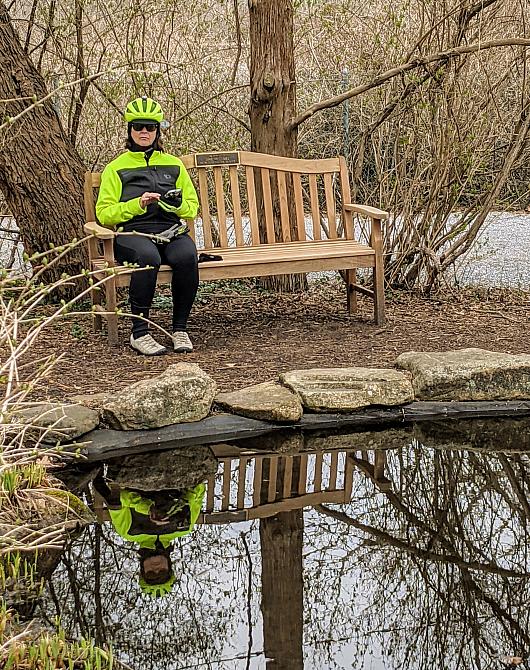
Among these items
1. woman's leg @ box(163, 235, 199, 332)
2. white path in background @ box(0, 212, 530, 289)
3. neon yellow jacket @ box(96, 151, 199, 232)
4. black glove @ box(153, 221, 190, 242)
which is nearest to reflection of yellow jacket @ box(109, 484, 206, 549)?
woman's leg @ box(163, 235, 199, 332)

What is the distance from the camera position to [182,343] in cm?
689

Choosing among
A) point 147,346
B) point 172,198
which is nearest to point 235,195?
point 172,198

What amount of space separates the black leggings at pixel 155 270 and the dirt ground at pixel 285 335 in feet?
0.89

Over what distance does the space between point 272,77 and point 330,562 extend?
185 inches

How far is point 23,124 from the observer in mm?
7777

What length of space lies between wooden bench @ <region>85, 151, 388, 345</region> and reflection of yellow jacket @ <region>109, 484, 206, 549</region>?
2.08 metres

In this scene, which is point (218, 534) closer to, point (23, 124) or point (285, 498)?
point (285, 498)

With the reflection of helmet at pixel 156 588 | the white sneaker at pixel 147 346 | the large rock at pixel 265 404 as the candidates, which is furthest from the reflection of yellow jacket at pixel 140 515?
the white sneaker at pixel 147 346

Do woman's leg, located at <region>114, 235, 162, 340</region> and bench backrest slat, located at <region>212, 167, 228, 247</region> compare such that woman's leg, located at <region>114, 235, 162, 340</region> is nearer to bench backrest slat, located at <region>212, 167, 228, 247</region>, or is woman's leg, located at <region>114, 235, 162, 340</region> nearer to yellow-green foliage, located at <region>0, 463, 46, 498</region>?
bench backrest slat, located at <region>212, 167, 228, 247</region>

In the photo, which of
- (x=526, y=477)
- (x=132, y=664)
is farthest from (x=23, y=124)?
(x=132, y=664)

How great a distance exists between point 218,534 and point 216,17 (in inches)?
219

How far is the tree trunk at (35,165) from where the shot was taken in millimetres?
7781

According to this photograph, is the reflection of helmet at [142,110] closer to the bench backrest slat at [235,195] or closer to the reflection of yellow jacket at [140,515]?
→ the bench backrest slat at [235,195]

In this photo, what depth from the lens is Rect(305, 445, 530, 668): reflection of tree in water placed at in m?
3.67
